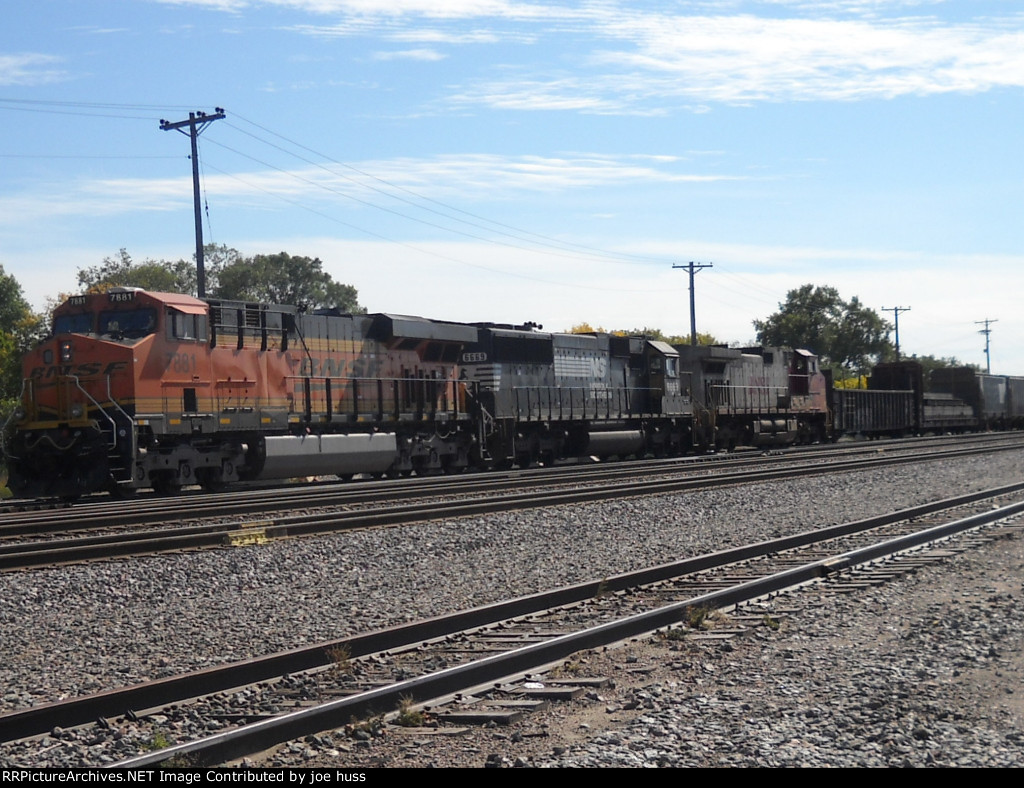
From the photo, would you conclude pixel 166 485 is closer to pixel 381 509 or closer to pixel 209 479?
pixel 209 479

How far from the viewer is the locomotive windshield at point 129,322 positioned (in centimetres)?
1805

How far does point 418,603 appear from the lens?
839cm

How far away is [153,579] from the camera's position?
30.6ft

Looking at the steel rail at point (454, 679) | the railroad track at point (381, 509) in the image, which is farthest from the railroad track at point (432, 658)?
the railroad track at point (381, 509)

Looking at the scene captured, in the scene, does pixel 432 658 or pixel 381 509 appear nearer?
pixel 432 658

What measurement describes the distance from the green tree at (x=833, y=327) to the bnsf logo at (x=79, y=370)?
83672 millimetres

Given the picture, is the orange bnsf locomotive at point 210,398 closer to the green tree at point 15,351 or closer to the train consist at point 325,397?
the train consist at point 325,397

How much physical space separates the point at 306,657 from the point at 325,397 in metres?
15.3

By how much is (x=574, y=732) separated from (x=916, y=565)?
5.84 metres

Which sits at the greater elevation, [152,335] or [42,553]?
[152,335]

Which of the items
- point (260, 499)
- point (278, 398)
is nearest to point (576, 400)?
point (278, 398)

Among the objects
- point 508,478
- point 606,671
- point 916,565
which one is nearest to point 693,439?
point 508,478

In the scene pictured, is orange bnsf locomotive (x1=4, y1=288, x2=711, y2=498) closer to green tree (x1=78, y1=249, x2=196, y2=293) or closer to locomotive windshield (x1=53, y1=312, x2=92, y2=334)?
locomotive windshield (x1=53, y1=312, x2=92, y2=334)
